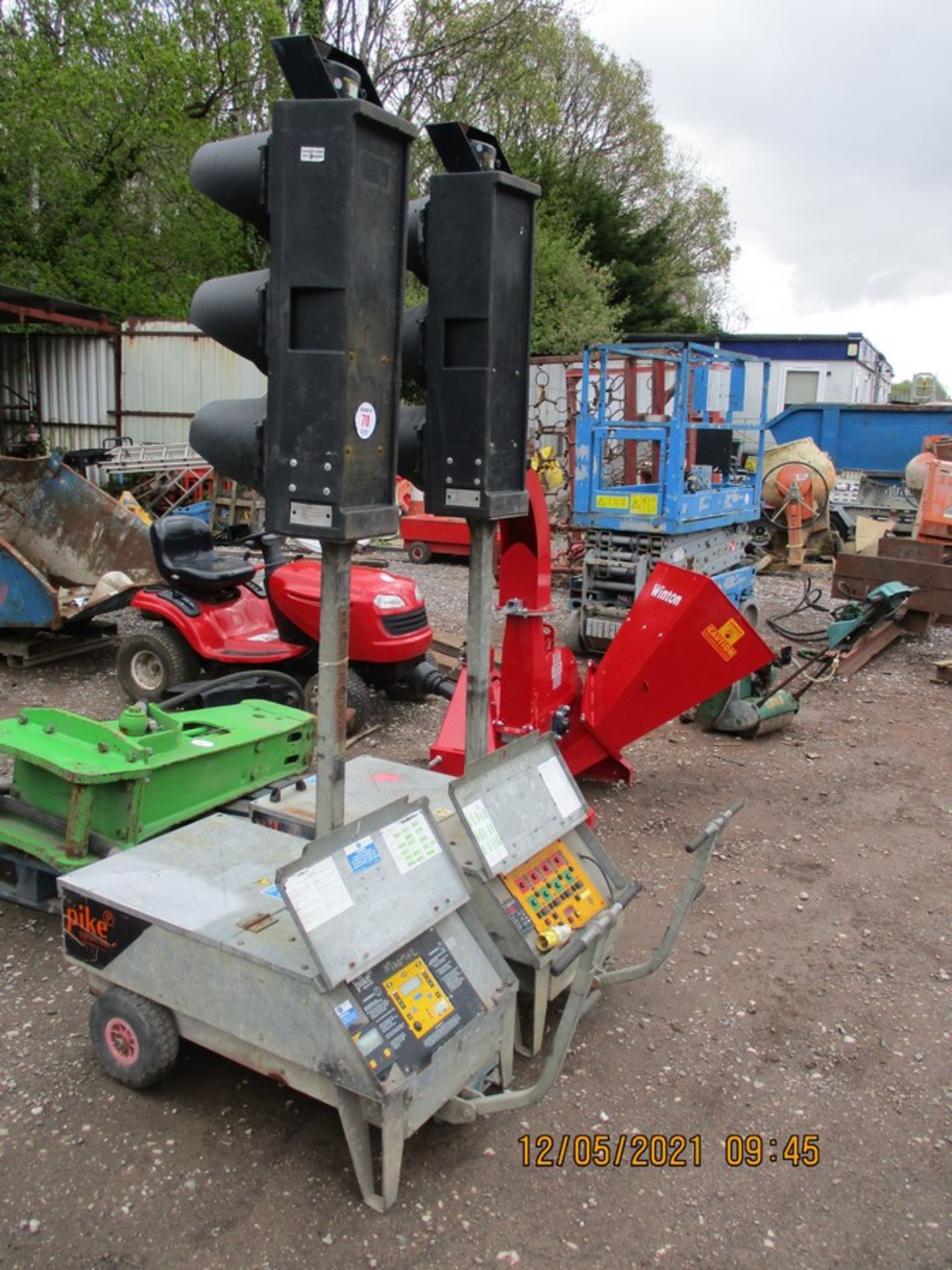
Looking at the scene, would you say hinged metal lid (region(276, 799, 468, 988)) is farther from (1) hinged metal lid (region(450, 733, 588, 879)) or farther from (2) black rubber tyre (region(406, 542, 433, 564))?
(2) black rubber tyre (region(406, 542, 433, 564))

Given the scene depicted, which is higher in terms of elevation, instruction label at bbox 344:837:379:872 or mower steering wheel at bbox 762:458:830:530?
mower steering wheel at bbox 762:458:830:530

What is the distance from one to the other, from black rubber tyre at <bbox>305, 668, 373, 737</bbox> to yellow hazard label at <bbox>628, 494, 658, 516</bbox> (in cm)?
258

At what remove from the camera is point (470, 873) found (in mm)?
2932

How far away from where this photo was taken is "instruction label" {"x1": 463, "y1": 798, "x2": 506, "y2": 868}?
112 inches

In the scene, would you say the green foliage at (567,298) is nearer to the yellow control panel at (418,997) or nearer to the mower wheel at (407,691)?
the mower wheel at (407,691)

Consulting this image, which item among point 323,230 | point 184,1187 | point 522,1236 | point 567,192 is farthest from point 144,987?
point 567,192

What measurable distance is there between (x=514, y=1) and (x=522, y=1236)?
24055mm

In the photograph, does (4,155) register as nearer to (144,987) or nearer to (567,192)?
(567,192)

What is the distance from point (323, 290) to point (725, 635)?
2.93 meters

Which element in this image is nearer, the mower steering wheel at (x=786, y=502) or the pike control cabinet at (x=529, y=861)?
the pike control cabinet at (x=529, y=861)

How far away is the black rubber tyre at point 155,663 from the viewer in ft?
19.9

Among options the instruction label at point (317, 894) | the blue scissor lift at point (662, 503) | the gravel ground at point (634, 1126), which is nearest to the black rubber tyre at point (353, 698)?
the gravel ground at point (634, 1126)

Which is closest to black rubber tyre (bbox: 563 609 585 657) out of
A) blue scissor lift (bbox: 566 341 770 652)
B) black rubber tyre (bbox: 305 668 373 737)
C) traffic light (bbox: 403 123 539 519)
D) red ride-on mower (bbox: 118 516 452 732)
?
blue scissor lift (bbox: 566 341 770 652)

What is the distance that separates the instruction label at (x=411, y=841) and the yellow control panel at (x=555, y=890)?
15.4 inches
